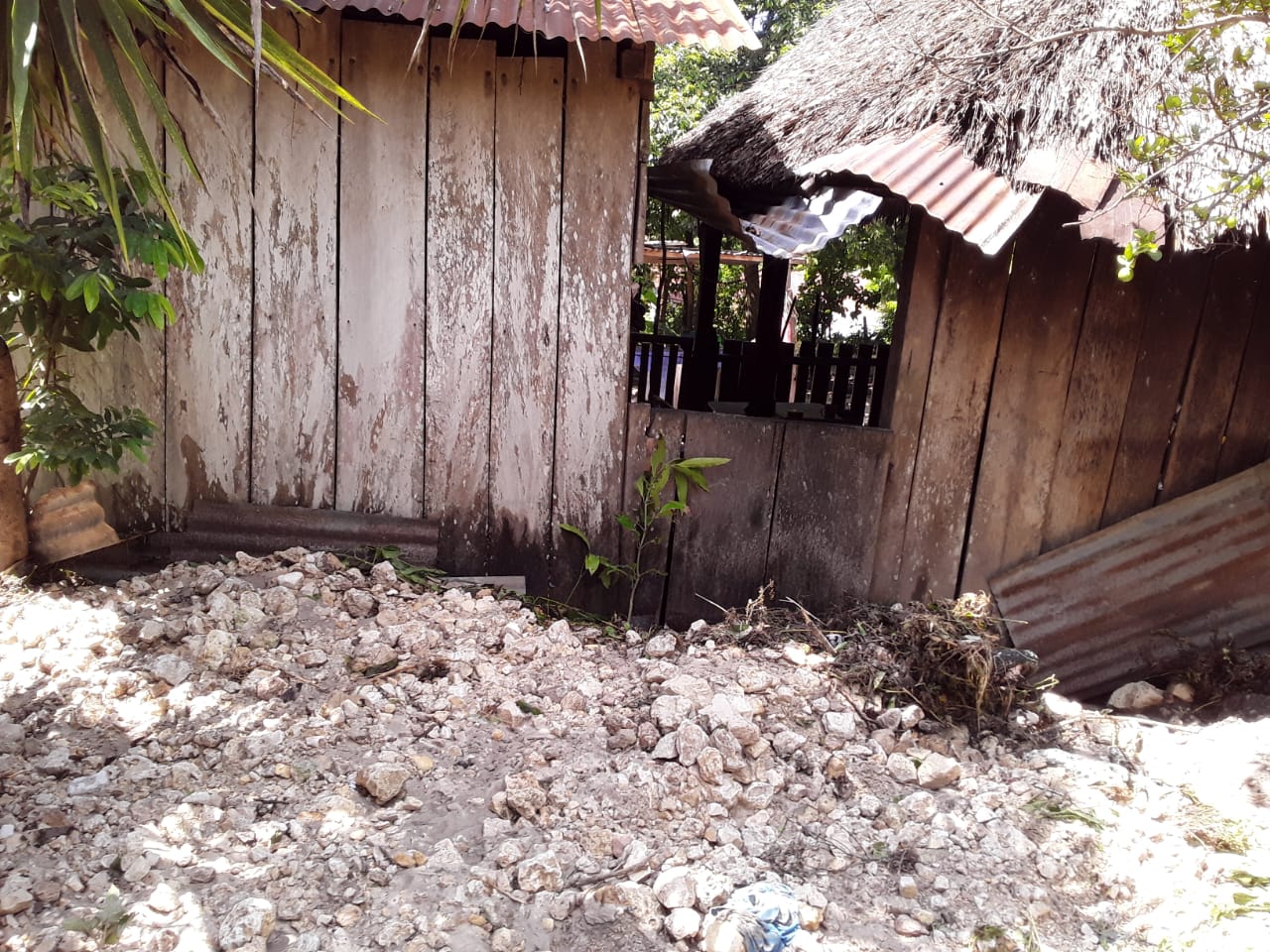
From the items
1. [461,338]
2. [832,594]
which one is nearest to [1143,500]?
[832,594]

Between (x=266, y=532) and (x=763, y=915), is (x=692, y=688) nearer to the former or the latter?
(x=763, y=915)

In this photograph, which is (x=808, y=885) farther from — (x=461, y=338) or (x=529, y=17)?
(x=529, y=17)

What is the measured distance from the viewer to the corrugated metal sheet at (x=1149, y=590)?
3.73 metres

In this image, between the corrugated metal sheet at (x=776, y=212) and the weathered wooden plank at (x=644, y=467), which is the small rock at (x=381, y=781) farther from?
the corrugated metal sheet at (x=776, y=212)

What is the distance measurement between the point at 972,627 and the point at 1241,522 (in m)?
1.29

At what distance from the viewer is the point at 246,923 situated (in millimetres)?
1875

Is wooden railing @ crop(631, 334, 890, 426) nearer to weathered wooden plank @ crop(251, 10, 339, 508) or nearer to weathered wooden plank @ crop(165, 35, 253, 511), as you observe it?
weathered wooden plank @ crop(251, 10, 339, 508)

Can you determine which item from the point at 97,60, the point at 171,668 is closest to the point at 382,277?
the point at 97,60

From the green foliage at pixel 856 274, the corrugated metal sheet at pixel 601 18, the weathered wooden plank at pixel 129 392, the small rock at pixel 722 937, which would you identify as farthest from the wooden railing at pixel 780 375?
the small rock at pixel 722 937

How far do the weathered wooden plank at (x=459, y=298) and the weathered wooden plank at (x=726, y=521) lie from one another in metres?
0.83

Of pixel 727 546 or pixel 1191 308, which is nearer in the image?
pixel 1191 308

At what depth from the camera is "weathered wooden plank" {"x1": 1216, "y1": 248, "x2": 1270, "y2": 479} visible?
3648mm

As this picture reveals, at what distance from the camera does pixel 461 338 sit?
3607mm

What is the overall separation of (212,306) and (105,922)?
2322 millimetres
